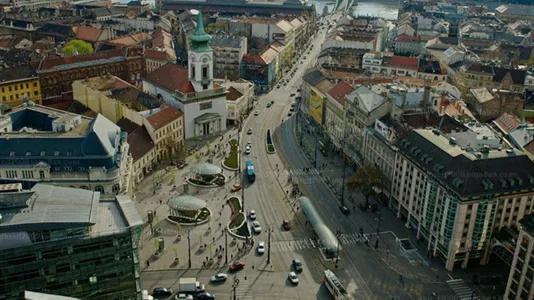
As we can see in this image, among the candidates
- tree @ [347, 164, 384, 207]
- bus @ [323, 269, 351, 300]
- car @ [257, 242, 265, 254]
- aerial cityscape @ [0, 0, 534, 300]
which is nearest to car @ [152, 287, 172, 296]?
aerial cityscape @ [0, 0, 534, 300]

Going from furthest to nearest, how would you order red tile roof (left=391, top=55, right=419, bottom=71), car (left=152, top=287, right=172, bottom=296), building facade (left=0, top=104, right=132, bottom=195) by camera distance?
1. red tile roof (left=391, top=55, right=419, bottom=71)
2. building facade (left=0, top=104, right=132, bottom=195)
3. car (left=152, top=287, right=172, bottom=296)

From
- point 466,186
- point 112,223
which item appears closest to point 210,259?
point 112,223

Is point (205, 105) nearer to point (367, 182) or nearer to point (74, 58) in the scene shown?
point (74, 58)

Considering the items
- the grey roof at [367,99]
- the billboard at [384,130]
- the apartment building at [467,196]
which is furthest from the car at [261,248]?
the grey roof at [367,99]

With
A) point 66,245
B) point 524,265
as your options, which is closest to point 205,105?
point 66,245

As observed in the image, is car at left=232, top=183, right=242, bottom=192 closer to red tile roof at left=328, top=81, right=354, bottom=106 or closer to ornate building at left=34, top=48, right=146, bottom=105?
red tile roof at left=328, top=81, right=354, bottom=106
